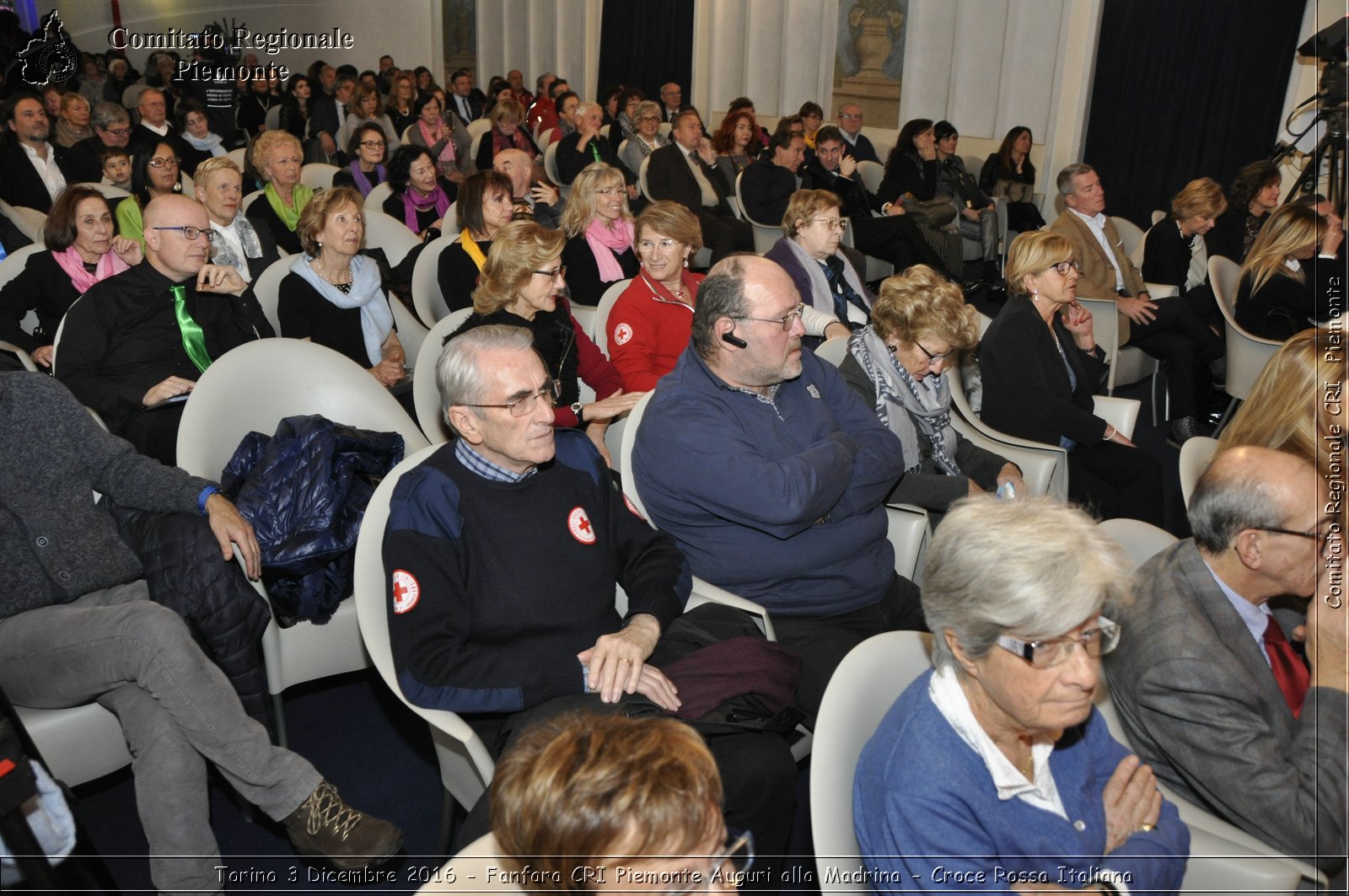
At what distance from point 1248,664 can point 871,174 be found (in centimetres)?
723

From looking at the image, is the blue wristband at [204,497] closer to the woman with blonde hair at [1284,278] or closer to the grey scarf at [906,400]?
the grey scarf at [906,400]

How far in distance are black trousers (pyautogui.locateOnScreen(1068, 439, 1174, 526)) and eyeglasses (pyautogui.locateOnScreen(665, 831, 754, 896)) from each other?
241 centimetres

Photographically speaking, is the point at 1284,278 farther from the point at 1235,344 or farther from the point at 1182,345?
the point at 1182,345

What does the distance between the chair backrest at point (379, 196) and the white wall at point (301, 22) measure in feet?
28.7

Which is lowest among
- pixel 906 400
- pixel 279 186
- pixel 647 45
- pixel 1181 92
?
pixel 906 400

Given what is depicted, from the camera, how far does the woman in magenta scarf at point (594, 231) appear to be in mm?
4594

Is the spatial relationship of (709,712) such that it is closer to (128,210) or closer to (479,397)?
(479,397)

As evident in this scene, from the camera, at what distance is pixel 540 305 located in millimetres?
3326

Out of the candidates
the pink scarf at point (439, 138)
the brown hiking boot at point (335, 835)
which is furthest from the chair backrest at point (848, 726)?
the pink scarf at point (439, 138)

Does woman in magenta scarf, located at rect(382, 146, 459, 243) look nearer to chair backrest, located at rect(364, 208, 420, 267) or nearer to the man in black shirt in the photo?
chair backrest, located at rect(364, 208, 420, 267)

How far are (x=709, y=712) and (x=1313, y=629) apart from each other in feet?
3.44

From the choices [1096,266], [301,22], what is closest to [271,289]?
[1096,266]

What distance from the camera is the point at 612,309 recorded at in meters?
3.67

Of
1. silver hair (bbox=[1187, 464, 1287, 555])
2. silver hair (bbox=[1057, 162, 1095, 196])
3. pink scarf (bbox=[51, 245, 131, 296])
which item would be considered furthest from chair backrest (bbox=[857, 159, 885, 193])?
silver hair (bbox=[1187, 464, 1287, 555])
